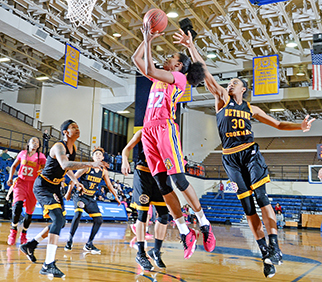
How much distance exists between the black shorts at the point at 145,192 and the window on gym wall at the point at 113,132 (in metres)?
19.4

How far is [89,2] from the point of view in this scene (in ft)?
22.0

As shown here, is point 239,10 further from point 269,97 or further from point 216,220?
point 216,220

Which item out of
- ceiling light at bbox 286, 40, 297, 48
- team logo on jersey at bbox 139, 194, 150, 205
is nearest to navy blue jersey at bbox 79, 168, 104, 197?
team logo on jersey at bbox 139, 194, 150, 205

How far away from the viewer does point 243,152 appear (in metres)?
3.77

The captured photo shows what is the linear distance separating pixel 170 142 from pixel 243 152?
0.84m

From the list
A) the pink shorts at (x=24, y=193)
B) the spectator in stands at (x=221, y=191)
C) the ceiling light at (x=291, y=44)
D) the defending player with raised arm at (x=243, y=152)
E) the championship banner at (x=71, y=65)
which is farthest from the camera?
the spectator in stands at (x=221, y=191)

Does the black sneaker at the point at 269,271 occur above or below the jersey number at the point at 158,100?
below

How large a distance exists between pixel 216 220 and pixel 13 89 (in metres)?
16.9

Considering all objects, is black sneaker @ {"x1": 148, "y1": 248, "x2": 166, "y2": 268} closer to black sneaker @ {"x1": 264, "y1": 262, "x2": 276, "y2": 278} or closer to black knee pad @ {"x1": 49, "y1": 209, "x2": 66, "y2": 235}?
black knee pad @ {"x1": 49, "y1": 209, "x2": 66, "y2": 235}

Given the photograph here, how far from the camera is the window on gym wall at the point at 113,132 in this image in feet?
78.2

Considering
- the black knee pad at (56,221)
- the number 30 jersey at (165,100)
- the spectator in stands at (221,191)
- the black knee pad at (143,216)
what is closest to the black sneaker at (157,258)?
the black knee pad at (143,216)

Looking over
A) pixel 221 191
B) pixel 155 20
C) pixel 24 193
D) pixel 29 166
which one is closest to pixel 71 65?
pixel 29 166

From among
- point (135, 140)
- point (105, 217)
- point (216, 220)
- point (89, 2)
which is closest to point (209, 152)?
point (216, 220)

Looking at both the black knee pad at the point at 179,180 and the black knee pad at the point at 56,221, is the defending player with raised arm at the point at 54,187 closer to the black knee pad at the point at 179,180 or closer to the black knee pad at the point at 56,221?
the black knee pad at the point at 56,221
